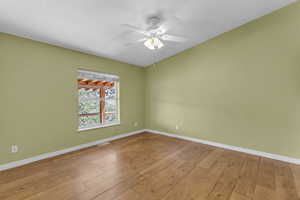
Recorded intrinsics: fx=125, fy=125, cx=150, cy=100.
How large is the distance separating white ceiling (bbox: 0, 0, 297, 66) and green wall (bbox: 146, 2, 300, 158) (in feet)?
1.43

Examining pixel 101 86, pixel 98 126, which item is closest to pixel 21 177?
pixel 98 126

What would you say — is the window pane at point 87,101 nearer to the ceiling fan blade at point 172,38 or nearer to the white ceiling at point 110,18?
the white ceiling at point 110,18

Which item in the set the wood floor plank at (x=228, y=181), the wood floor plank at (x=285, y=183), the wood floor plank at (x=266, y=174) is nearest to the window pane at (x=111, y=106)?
the wood floor plank at (x=228, y=181)

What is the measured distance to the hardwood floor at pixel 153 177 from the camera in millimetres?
1585

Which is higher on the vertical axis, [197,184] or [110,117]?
[110,117]

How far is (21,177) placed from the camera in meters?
1.93

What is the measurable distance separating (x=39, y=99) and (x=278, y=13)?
16.5 ft

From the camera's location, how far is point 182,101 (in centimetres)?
378

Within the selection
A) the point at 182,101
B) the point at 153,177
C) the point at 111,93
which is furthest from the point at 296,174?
the point at 111,93

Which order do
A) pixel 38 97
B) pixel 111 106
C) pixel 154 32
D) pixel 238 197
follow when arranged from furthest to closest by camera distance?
pixel 111 106
pixel 154 32
pixel 38 97
pixel 238 197

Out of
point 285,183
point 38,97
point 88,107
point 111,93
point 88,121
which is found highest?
point 111,93

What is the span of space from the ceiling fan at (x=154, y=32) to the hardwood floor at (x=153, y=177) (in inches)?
88.0

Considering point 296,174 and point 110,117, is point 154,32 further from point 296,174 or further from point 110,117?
point 296,174

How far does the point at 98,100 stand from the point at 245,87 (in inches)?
144
